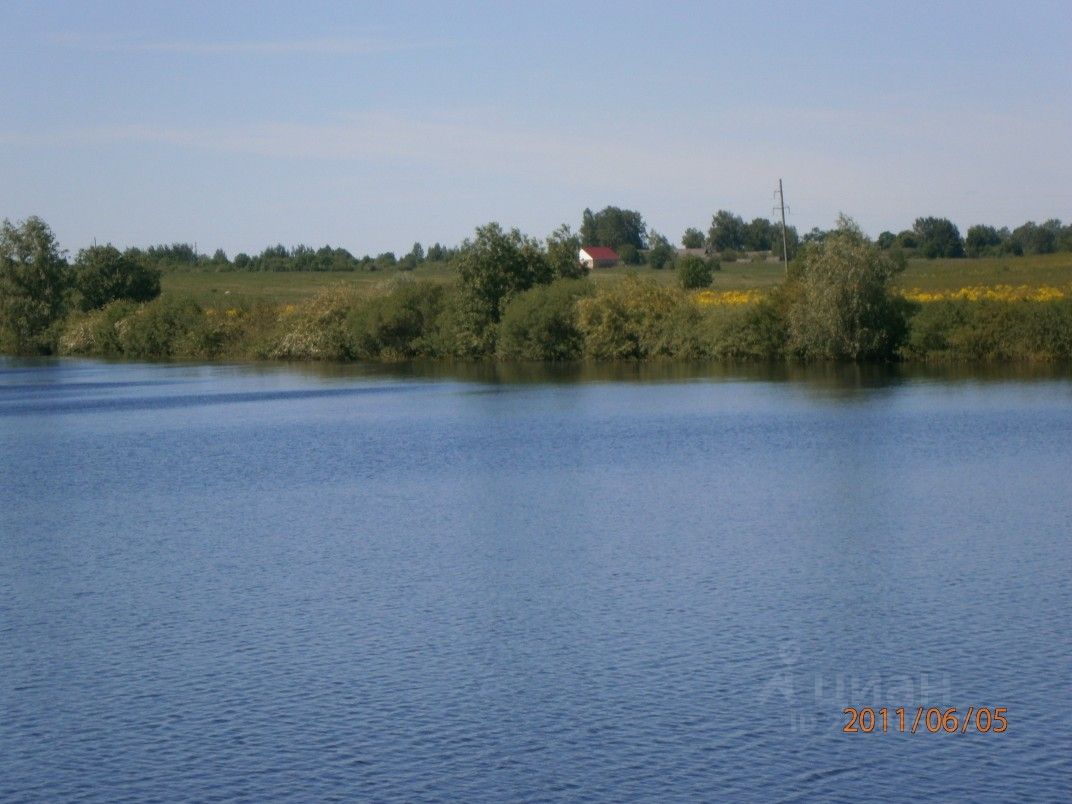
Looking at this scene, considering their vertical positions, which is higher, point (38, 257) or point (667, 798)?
point (38, 257)

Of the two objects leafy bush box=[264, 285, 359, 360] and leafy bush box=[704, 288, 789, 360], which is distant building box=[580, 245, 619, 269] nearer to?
leafy bush box=[264, 285, 359, 360]

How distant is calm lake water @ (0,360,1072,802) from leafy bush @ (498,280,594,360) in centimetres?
3901

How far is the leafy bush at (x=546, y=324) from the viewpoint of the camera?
234 feet

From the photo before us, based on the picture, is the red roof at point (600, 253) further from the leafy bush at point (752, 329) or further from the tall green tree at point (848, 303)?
the tall green tree at point (848, 303)

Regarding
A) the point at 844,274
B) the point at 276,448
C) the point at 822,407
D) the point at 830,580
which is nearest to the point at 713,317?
the point at 844,274

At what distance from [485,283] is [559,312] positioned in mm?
5739

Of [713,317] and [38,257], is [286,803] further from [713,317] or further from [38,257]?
[38,257]

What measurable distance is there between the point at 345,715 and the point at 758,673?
12.5 feet

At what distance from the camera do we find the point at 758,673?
12.9 meters

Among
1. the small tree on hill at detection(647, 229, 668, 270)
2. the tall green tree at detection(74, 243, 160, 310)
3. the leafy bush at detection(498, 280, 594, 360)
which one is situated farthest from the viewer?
the small tree on hill at detection(647, 229, 668, 270)

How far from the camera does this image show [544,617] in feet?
50.3

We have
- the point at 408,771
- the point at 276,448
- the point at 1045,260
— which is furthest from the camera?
the point at 1045,260
